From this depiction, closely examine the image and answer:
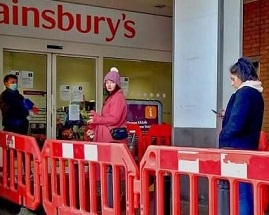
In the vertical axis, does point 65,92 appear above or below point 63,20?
below

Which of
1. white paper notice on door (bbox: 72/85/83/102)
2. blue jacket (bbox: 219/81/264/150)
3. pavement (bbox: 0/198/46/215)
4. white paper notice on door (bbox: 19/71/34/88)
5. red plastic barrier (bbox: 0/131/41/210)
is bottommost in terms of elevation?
pavement (bbox: 0/198/46/215)

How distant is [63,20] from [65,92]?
138cm

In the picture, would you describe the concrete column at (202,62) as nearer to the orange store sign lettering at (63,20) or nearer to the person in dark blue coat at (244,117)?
the person in dark blue coat at (244,117)

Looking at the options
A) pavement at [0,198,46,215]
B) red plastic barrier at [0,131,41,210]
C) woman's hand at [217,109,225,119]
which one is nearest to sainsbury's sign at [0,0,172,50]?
red plastic barrier at [0,131,41,210]

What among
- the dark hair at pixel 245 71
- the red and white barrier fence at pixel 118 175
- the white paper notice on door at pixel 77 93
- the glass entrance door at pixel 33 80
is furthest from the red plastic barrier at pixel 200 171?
the white paper notice on door at pixel 77 93

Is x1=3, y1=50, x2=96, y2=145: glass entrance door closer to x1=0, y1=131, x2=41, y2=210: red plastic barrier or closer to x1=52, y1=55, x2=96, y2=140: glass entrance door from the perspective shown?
x1=52, y1=55, x2=96, y2=140: glass entrance door

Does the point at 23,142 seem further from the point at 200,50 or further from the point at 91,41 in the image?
the point at 91,41

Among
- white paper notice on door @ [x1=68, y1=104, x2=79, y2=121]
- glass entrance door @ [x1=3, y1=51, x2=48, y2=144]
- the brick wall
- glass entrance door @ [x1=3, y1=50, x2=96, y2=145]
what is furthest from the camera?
white paper notice on door @ [x1=68, y1=104, x2=79, y2=121]

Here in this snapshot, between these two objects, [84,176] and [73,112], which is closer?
[84,176]

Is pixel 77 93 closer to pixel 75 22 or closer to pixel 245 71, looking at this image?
pixel 75 22

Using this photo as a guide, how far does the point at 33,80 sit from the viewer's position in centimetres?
970

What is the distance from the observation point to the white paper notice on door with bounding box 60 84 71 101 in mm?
10020

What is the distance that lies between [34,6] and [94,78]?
1873mm

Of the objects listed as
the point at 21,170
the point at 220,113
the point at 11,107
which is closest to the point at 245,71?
the point at 220,113
